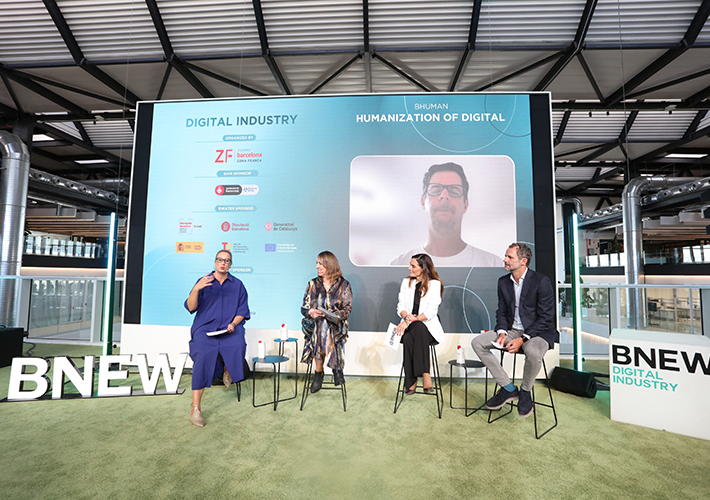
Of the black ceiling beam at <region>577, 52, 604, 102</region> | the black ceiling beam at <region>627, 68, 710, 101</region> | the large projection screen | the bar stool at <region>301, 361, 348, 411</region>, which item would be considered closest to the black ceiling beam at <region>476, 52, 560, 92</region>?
the black ceiling beam at <region>577, 52, 604, 102</region>

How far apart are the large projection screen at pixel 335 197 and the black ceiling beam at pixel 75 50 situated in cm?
210

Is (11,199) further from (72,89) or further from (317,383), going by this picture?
(317,383)

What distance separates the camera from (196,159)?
423cm

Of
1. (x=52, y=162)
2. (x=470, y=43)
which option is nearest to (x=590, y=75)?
(x=470, y=43)

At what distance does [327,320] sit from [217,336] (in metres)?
0.98

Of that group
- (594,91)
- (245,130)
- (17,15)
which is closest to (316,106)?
(245,130)

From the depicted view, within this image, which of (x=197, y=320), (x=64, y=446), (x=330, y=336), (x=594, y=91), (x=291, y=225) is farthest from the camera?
(x=594, y=91)

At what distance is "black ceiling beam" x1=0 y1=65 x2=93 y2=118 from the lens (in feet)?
17.6

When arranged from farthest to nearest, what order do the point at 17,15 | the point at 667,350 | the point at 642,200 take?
the point at 642,200 < the point at 17,15 < the point at 667,350

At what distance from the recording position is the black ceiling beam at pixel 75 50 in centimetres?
459

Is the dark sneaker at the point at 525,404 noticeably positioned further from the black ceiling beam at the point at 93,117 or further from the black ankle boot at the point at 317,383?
the black ceiling beam at the point at 93,117

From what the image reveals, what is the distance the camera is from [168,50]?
4.98 m

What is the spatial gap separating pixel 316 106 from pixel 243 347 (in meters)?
2.87

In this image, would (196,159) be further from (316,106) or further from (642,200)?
(642,200)
